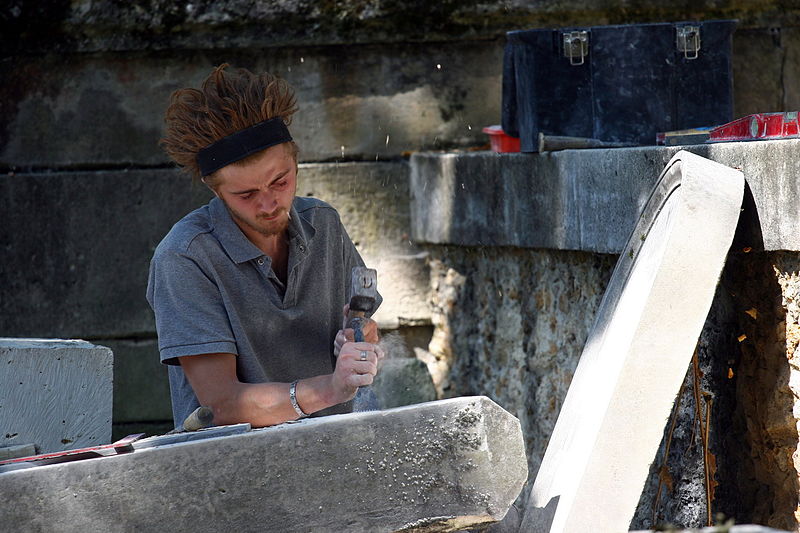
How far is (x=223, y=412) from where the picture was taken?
117 inches

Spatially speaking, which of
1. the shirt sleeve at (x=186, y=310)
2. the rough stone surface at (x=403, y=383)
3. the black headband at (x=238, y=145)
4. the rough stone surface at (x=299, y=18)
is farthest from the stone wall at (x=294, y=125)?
the shirt sleeve at (x=186, y=310)

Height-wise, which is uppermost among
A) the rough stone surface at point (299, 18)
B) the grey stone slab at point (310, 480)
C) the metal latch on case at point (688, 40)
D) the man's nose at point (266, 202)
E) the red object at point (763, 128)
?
the rough stone surface at point (299, 18)

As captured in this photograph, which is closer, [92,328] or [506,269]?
[506,269]

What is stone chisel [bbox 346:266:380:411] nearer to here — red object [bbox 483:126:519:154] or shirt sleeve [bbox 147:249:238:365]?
shirt sleeve [bbox 147:249:238:365]

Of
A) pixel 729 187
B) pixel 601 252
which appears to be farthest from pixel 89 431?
pixel 729 187

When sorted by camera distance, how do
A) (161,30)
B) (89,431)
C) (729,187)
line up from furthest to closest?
(161,30)
(89,431)
(729,187)

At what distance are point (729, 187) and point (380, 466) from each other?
3.63 ft

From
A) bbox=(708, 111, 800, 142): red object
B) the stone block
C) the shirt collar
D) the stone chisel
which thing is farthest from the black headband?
the stone block

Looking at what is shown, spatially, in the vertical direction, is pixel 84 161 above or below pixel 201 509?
above

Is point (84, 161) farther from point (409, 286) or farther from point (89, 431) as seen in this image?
point (89, 431)

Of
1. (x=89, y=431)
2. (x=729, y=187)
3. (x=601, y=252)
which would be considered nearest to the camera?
(x=729, y=187)

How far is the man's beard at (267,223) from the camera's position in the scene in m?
3.21

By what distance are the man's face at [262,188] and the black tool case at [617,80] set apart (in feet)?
4.62

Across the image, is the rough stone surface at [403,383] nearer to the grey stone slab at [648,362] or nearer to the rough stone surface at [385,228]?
the rough stone surface at [385,228]
